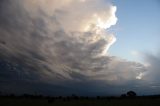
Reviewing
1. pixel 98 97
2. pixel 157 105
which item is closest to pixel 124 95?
pixel 98 97

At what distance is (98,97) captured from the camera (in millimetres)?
180375

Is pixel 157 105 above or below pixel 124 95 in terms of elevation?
below

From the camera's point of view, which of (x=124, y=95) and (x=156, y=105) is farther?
(x=124, y=95)

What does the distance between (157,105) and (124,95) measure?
306 feet

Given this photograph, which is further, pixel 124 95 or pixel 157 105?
pixel 124 95

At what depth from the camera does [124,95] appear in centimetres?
19112

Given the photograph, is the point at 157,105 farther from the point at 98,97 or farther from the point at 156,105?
the point at 98,97

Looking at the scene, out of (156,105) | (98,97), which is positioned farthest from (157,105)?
(98,97)

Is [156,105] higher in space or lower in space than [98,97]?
lower

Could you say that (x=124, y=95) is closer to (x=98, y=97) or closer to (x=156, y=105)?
(x=98, y=97)

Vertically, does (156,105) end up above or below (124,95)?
below

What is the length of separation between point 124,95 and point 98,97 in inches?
797

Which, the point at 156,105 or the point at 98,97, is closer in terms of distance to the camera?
the point at 156,105

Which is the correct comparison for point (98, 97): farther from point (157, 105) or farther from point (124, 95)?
point (157, 105)
